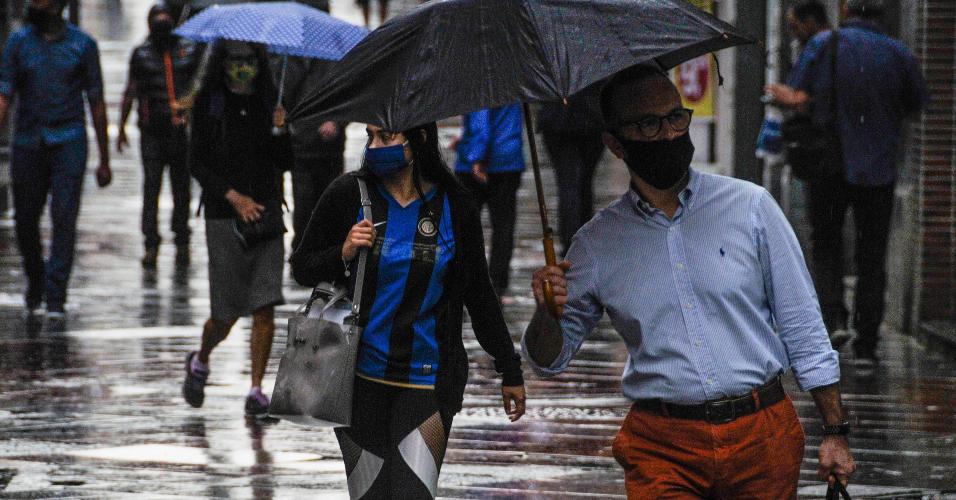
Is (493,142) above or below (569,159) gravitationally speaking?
above

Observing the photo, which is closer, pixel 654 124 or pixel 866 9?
pixel 654 124

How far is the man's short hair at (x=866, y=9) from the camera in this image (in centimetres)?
1090

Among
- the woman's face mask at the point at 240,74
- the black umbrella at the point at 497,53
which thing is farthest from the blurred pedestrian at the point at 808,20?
the black umbrella at the point at 497,53

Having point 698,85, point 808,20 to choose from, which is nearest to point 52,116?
point 808,20

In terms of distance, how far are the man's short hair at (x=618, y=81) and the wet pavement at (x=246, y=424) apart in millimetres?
2686

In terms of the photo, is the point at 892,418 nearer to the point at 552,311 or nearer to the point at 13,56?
the point at 552,311

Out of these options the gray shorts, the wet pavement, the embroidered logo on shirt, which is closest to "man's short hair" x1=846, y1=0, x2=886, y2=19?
the wet pavement

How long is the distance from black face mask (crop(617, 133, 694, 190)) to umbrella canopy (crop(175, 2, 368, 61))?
4.01 m

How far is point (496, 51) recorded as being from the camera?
4.38 m

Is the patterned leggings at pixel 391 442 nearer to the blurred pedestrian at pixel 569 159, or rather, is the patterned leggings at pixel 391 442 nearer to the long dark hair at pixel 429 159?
the long dark hair at pixel 429 159

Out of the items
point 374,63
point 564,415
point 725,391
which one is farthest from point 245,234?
point 725,391

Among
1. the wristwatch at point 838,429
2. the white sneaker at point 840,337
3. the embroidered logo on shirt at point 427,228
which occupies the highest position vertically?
the embroidered logo on shirt at point 427,228

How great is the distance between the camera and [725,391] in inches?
172

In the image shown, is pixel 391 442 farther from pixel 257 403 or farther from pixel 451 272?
pixel 257 403
